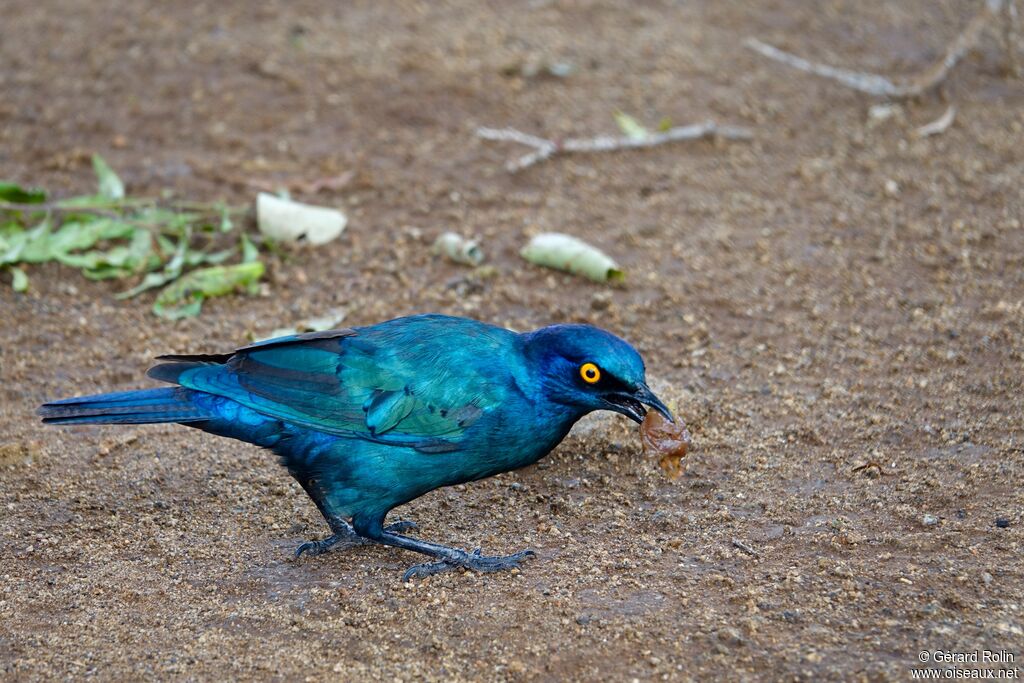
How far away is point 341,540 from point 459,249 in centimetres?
238

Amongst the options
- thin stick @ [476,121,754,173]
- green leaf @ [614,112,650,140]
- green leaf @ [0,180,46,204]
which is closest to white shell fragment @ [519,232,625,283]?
thin stick @ [476,121,754,173]

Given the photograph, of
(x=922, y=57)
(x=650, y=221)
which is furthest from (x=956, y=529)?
(x=922, y=57)

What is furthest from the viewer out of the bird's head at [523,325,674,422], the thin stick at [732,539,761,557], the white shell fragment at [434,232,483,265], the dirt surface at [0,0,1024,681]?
the white shell fragment at [434,232,483,265]

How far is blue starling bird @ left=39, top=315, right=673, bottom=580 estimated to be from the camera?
445cm

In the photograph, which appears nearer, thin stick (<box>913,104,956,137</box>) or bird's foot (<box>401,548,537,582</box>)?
bird's foot (<box>401,548,537,582</box>)

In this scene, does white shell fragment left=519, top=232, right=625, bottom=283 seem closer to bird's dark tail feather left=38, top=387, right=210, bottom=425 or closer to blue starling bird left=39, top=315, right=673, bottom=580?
blue starling bird left=39, top=315, right=673, bottom=580

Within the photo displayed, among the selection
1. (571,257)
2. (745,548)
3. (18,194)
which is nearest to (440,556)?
(745,548)

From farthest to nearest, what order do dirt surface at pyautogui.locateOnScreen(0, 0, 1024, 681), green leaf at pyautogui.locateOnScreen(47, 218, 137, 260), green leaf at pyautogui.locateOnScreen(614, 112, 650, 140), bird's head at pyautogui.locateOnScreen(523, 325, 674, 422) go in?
green leaf at pyautogui.locateOnScreen(614, 112, 650, 140)
green leaf at pyautogui.locateOnScreen(47, 218, 137, 260)
bird's head at pyautogui.locateOnScreen(523, 325, 674, 422)
dirt surface at pyautogui.locateOnScreen(0, 0, 1024, 681)

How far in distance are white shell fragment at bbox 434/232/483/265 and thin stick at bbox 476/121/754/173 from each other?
109 cm

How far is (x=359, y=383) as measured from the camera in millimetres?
4551

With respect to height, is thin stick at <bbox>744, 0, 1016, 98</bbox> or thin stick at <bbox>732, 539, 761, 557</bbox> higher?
thin stick at <bbox>744, 0, 1016, 98</bbox>

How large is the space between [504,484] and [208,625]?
1.45 meters

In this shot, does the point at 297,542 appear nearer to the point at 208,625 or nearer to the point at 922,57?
the point at 208,625

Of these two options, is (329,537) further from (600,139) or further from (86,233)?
(600,139)
